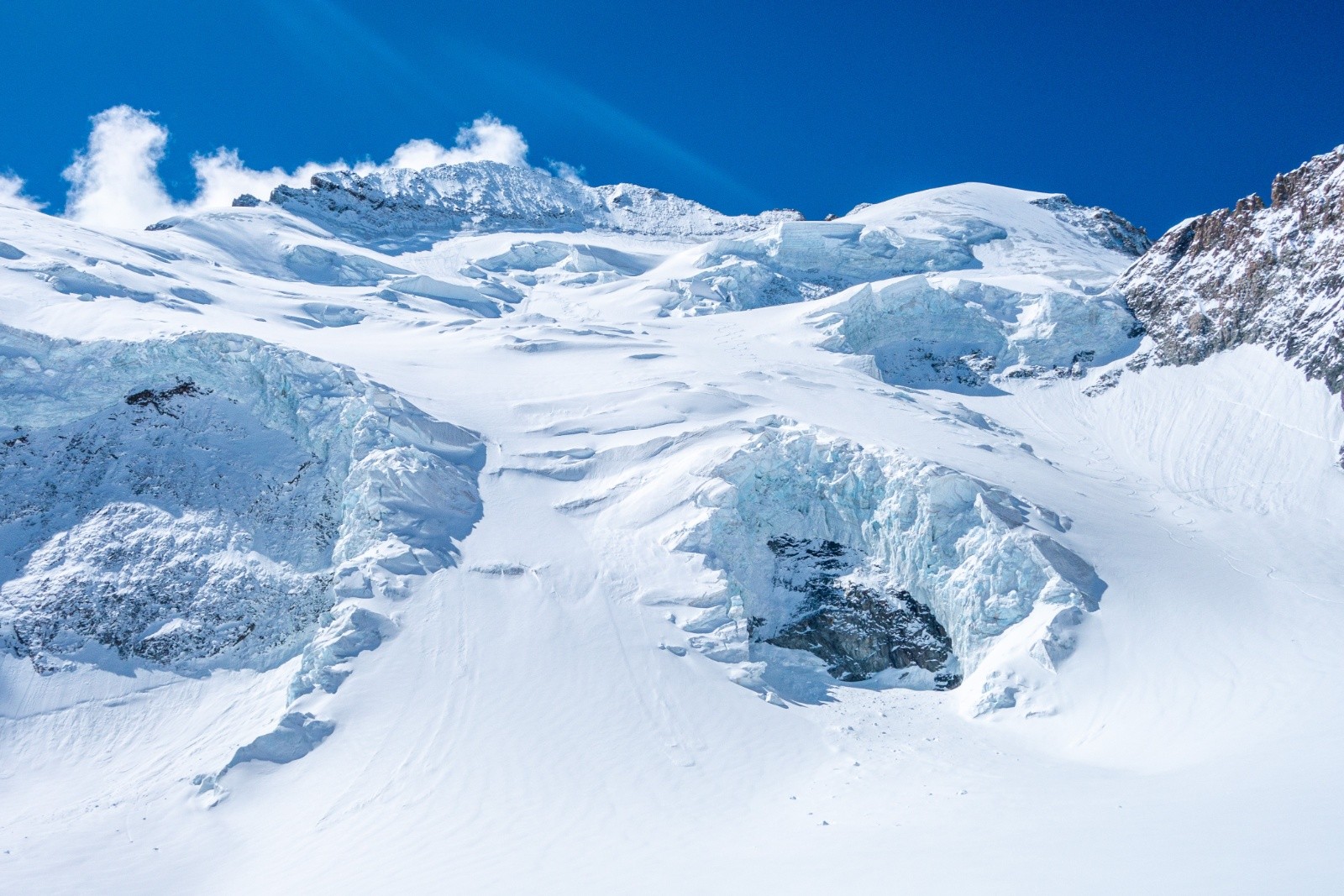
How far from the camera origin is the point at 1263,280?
52.0 meters

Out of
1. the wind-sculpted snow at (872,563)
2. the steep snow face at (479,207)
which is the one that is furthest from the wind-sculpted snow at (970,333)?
the steep snow face at (479,207)

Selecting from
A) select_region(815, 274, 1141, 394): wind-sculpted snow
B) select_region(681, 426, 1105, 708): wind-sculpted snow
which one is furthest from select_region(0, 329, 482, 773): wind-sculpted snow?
select_region(815, 274, 1141, 394): wind-sculpted snow

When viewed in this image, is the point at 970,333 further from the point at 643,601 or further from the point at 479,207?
the point at 479,207

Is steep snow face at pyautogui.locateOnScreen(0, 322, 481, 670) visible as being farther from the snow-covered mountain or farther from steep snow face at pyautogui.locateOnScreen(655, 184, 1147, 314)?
steep snow face at pyautogui.locateOnScreen(655, 184, 1147, 314)

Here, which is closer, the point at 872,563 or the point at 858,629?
the point at 858,629

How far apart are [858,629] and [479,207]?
74929mm

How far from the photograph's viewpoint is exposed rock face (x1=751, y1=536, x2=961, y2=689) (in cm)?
3011

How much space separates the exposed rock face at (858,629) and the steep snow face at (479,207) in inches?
2345

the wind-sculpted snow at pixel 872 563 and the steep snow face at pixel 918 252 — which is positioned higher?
the steep snow face at pixel 918 252

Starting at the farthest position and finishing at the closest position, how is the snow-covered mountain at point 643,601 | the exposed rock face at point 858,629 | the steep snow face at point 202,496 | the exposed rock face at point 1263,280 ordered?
the exposed rock face at point 1263,280 < the exposed rock face at point 858,629 < the steep snow face at point 202,496 < the snow-covered mountain at point 643,601

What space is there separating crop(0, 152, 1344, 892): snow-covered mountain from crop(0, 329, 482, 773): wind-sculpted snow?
0.14m

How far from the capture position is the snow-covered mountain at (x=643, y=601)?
20422 millimetres

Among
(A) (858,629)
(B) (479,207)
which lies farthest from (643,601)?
(B) (479,207)

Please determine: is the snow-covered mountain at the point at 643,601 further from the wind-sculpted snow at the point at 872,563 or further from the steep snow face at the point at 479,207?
the steep snow face at the point at 479,207
